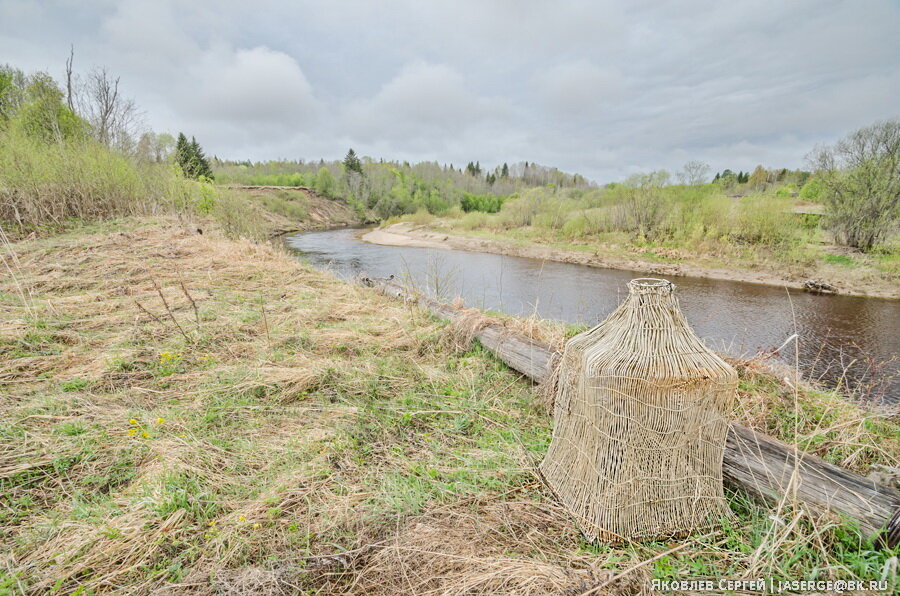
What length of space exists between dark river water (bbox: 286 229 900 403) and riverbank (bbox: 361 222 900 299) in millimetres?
706

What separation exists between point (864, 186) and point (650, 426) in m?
21.7

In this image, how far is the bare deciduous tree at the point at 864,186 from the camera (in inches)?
567

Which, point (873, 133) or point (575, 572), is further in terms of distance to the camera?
point (873, 133)

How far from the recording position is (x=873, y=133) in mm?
14789

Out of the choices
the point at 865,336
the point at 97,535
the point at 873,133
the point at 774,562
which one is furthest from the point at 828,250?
the point at 97,535

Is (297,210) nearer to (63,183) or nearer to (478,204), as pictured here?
(478,204)

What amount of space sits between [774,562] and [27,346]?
6774mm

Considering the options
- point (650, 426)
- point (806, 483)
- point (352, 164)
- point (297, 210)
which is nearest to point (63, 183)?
point (650, 426)

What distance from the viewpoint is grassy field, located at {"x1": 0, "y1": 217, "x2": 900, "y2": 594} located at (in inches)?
68.2

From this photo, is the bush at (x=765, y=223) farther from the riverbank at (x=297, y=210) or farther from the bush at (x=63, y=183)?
the riverbank at (x=297, y=210)

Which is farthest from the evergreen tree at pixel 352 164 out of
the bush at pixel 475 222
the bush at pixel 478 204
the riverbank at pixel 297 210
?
the bush at pixel 475 222

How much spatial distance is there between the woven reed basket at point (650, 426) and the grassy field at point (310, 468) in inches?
5.6

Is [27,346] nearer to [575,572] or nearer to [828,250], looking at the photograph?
[575,572]

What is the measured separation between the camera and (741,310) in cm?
1155
